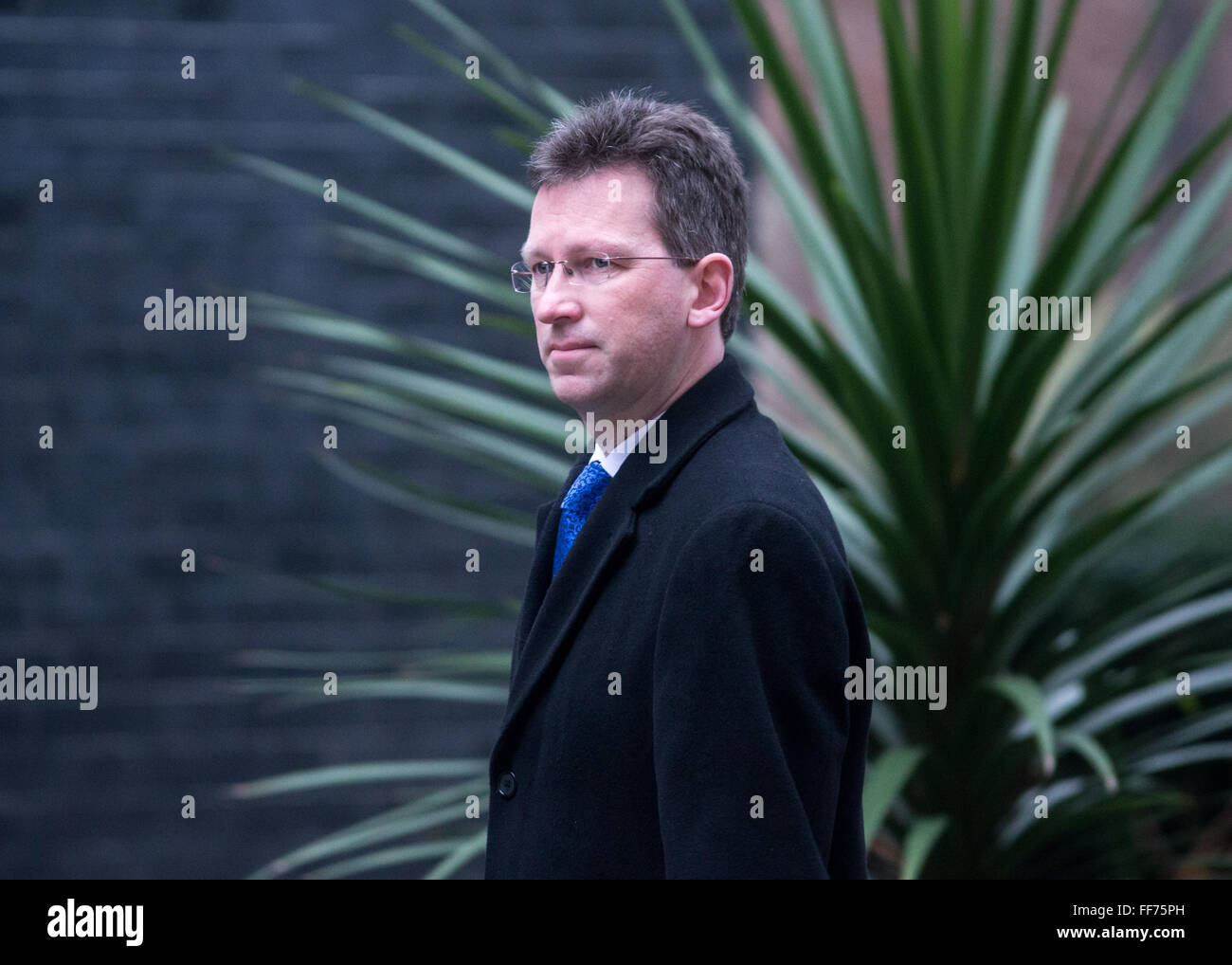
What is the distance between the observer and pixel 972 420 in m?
2.19

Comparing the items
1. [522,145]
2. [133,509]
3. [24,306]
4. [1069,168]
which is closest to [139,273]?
[24,306]

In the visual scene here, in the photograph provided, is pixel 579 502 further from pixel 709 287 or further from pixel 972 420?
pixel 972 420

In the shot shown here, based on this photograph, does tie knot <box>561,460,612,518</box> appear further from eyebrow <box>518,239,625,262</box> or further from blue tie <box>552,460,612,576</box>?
eyebrow <box>518,239,625,262</box>

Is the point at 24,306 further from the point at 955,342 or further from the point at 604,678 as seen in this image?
the point at 604,678

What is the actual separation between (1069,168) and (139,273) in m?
2.92

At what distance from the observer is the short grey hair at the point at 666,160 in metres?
1.28

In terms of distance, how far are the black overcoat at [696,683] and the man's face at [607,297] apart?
3.2 inches

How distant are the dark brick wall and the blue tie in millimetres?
2520

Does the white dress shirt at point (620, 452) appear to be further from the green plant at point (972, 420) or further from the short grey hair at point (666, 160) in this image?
the green plant at point (972, 420)

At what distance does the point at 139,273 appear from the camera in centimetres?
389

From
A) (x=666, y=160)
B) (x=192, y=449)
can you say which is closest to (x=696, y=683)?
(x=666, y=160)

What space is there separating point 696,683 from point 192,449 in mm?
3132

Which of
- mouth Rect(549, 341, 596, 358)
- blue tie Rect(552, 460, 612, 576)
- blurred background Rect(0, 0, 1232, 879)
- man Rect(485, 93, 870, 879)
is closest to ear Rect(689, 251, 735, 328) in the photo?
man Rect(485, 93, 870, 879)

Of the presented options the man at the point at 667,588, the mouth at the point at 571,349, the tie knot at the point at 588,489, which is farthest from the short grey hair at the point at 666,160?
the tie knot at the point at 588,489
